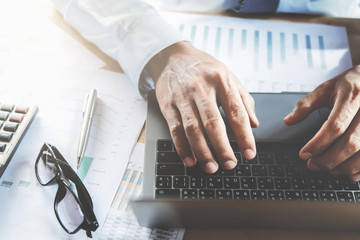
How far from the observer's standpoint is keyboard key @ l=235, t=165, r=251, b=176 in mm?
500

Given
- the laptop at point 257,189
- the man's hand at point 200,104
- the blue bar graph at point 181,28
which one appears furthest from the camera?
the blue bar graph at point 181,28

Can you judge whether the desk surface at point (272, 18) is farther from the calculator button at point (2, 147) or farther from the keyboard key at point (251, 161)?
the calculator button at point (2, 147)

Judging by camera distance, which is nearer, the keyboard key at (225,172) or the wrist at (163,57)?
the keyboard key at (225,172)

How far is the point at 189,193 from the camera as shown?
483 millimetres

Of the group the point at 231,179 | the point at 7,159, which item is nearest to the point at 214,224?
the point at 231,179

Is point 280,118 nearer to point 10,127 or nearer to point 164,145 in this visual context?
point 164,145

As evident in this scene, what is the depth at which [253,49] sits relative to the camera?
0.72 meters

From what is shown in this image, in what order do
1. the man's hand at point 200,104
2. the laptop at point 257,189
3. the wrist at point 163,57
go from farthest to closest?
the wrist at point 163,57, the man's hand at point 200,104, the laptop at point 257,189

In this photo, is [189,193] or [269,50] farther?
[269,50]

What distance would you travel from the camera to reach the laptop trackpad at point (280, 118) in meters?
0.55


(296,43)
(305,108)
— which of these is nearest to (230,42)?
(296,43)

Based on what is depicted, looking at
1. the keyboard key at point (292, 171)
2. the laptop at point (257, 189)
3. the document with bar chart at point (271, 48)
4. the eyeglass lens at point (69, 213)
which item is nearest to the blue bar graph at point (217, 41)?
the document with bar chart at point (271, 48)

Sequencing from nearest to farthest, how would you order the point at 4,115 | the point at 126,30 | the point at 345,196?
the point at 345,196, the point at 4,115, the point at 126,30

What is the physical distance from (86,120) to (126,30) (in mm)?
210
